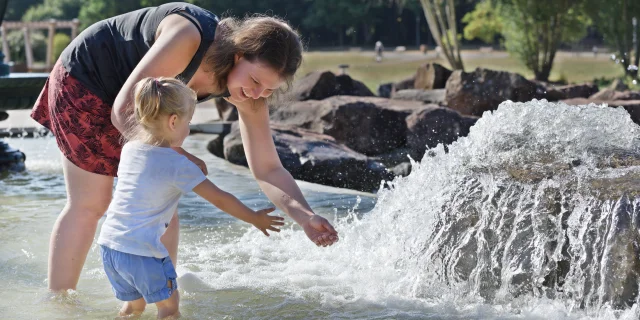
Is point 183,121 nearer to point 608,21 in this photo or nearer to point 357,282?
point 357,282

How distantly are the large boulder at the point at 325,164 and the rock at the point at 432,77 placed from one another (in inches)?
259

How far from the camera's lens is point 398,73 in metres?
27.3

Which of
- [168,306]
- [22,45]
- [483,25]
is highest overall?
[168,306]

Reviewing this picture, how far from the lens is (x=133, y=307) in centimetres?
303

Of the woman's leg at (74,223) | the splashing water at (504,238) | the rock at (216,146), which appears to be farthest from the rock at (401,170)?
the woman's leg at (74,223)

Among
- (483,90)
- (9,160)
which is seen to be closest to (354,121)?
(483,90)

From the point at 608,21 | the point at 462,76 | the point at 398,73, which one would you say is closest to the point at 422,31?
the point at 398,73

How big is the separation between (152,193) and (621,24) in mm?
18652

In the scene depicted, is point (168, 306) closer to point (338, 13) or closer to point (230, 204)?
point (230, 204)

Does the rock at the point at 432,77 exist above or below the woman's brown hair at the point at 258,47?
below

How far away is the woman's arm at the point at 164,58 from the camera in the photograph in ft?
9.09

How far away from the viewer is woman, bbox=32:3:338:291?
9.32 feet

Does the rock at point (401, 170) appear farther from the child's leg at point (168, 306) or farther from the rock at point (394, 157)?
the child's leg at point (168, 306)

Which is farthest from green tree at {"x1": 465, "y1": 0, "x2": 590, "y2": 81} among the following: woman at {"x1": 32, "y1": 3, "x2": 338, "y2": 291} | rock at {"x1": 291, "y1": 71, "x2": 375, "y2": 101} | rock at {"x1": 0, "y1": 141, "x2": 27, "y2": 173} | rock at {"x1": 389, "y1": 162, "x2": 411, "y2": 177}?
woman at {"x1": 32, "y1": 3, "x2": 338, "y2": 291}
